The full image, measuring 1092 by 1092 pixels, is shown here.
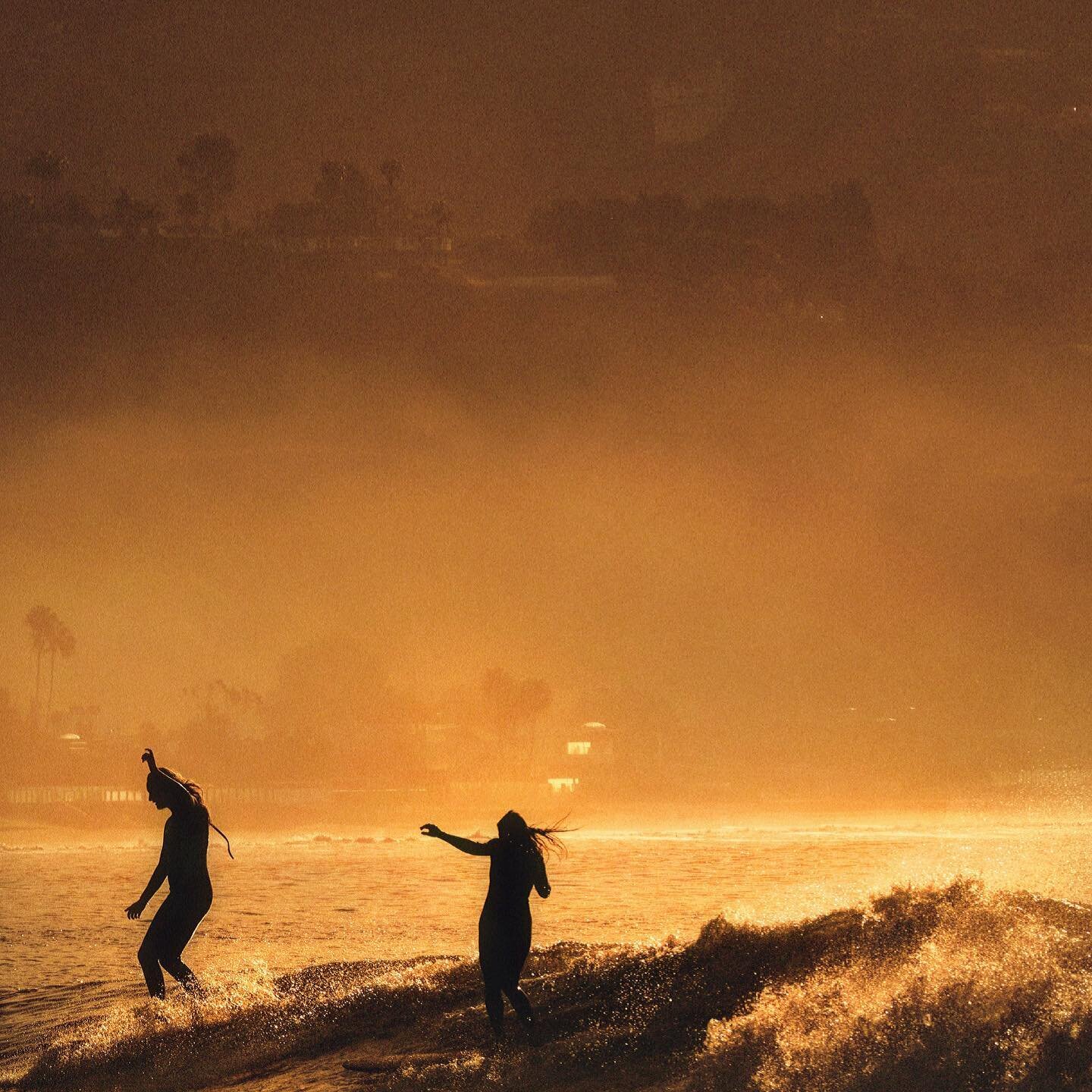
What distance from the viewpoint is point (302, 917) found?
28.9 m

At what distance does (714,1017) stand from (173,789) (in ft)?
21.3

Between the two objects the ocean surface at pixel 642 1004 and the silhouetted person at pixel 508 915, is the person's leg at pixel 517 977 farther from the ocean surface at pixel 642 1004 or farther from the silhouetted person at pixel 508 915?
the ocean surface at pixel 642 1004

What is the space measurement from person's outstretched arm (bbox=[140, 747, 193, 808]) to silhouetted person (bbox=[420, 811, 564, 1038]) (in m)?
3.81

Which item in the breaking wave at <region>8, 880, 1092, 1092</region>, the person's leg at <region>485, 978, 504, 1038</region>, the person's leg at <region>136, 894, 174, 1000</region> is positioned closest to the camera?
the breaking wave at <region>8, 880, 1092, 1092</region>

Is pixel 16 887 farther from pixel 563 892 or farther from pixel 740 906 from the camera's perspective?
pixel 740 906

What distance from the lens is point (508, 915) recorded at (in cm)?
1395

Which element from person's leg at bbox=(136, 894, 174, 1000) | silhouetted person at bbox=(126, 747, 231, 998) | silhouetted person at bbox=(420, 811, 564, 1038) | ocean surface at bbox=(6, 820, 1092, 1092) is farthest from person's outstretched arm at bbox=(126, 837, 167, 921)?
silhouetted person at bbox=(420, 811, 564, 1038)

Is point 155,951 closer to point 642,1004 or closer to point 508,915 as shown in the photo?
point 508,915

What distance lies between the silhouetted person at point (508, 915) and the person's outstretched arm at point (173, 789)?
381 cm

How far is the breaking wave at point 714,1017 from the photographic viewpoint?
39.1 feet

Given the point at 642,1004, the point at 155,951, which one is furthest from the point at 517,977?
the point at 155,951

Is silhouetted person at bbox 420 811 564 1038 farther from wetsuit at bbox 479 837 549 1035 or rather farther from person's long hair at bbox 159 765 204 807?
person's long hair at bbox 159 765 204 807

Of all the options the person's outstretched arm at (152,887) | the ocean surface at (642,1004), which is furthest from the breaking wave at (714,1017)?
the person's outstretched arm at (152,887)

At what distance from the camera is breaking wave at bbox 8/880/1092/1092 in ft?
39.1
